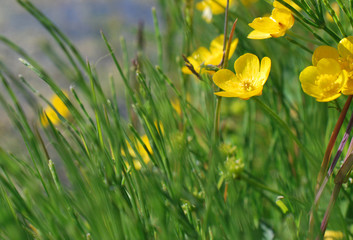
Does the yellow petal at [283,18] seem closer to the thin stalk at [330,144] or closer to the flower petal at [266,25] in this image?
the flower petal at [266,25]

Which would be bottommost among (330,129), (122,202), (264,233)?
(264,233)

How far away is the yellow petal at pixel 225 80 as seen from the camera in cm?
57

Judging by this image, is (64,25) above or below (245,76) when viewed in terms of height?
below

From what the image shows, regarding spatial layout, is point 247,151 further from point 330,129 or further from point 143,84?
point 143,84

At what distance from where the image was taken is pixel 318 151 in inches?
23.4

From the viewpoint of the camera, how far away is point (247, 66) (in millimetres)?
619

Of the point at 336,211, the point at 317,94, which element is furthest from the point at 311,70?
the point at 336,211

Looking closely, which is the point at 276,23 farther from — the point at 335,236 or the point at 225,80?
the point at 335,236

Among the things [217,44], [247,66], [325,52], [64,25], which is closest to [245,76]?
[247,66]

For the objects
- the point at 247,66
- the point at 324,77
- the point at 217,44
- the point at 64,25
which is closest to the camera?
the point at 324,77

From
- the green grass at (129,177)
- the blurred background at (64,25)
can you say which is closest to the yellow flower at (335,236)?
the green grass at (129,177)

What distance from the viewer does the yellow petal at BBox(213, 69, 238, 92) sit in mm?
570

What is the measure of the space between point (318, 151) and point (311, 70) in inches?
4.5

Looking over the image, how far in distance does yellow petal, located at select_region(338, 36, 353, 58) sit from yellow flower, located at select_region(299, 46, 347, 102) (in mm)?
12
